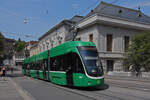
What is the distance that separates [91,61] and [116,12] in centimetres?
2701

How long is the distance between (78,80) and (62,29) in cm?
3633

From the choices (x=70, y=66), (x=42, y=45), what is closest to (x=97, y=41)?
(x=70, y=66)

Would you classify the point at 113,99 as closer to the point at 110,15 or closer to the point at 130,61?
the point at 130,61

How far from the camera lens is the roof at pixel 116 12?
33.3 metres

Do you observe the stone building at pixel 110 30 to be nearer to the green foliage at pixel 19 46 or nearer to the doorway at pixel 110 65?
the doorway at pixel 110 65

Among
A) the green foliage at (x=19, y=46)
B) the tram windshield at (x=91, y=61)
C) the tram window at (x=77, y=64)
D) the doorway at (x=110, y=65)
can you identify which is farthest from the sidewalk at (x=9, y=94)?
the green foliage at (x=19, y=46)

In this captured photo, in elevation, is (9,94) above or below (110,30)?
below

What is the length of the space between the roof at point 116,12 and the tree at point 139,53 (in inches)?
345

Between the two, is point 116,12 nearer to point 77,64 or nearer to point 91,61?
point 91,61

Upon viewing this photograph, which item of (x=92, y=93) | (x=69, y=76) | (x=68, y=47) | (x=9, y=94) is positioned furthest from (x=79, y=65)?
(x=9, y=94)

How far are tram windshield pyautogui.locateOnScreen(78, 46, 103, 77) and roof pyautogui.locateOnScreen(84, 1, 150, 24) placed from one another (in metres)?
21.1

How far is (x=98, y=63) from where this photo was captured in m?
10.8

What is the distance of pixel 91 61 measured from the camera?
416 inches

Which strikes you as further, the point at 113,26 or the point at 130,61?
the point at 113,26
